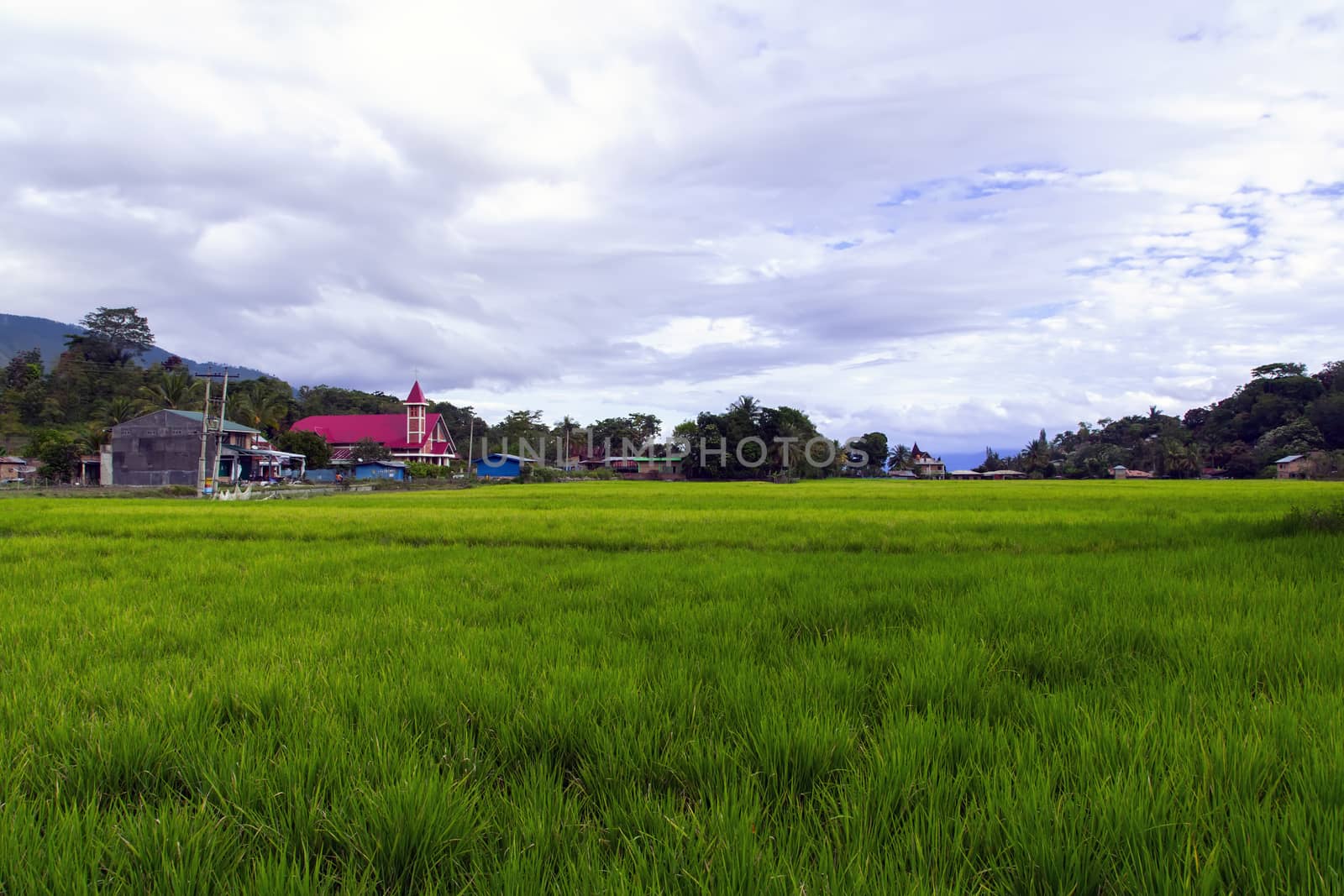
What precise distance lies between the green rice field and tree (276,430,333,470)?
5763cm

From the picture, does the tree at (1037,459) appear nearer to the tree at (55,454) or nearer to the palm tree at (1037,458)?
the palm tree at (1037,458)

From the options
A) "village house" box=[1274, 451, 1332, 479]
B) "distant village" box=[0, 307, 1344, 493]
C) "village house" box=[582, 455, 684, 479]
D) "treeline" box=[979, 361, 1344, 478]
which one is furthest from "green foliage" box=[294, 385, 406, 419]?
"village house" box=[1274, 451, 1332, 479]

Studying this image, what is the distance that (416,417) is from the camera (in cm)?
7162

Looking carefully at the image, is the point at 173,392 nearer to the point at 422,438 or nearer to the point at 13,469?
the point at 13,469

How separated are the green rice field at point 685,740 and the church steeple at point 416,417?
2773 inches

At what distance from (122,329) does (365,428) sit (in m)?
26.7

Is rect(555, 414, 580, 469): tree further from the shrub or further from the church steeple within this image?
the shrub

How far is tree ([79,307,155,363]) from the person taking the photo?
213 ft

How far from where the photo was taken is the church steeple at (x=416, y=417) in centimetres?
7031

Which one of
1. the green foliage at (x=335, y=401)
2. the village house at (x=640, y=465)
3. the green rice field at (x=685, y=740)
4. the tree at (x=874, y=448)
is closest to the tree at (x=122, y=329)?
the green foliage at (x=335, y=401)

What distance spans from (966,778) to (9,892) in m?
2.35

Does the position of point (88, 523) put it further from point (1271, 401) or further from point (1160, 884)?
point (1271, 401)

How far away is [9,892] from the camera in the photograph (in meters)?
1.35

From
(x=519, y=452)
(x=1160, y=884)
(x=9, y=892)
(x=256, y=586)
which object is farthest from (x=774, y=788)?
(x=519, y=452)
